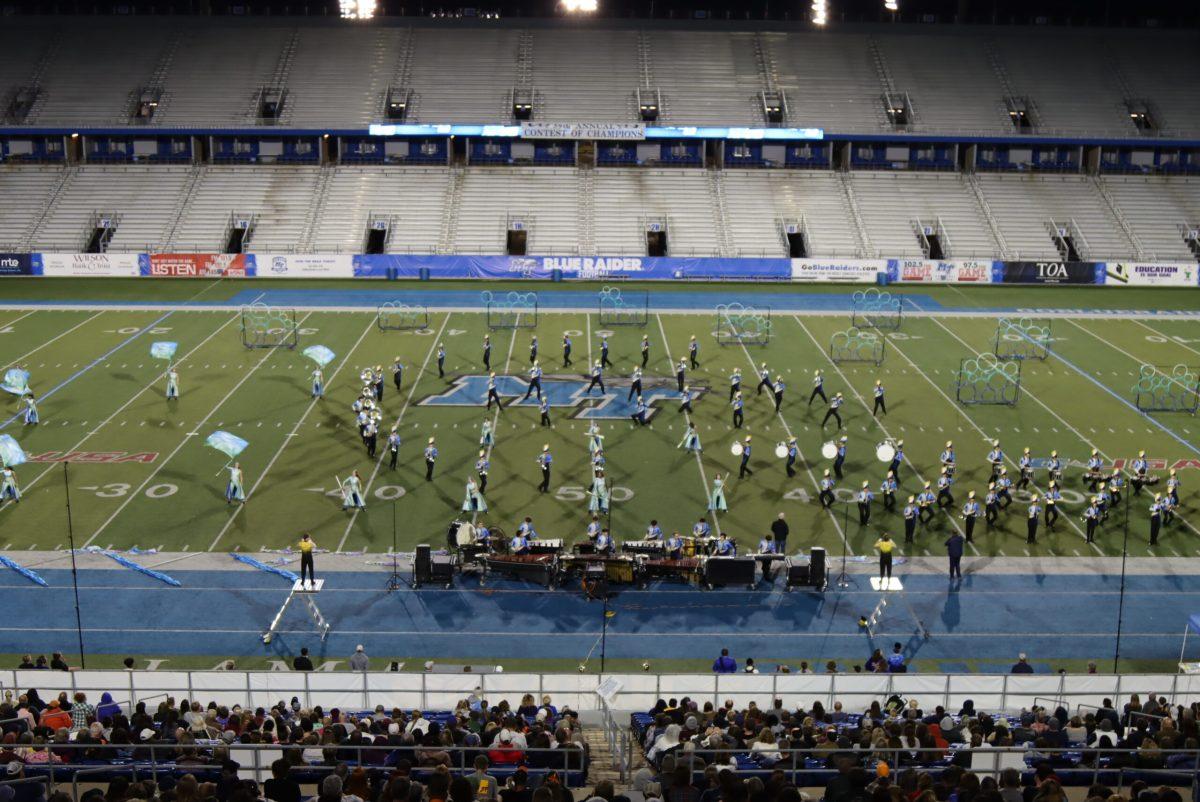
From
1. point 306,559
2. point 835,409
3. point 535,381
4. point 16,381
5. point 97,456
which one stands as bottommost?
point 306,559

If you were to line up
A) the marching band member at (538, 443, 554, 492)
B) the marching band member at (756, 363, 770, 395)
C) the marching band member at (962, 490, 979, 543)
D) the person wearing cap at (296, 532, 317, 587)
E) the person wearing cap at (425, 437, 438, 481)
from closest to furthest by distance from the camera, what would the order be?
1. the person wearing cap at (296, 532, 317, 587)
2. the marching band member at (962, 490, 979, 543)
3. the marching band member at (538, 443, 554, 492)
4. the person wearing cap at (425, 437, 438, 481)
5. the marching band member at (756, 363, 770, 395)

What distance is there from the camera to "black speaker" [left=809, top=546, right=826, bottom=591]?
76.3 feet

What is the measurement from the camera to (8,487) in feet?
89.0

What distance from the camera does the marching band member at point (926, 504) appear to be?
26.4 m

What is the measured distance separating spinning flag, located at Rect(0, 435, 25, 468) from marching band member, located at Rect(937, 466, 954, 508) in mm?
20976

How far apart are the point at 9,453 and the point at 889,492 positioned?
20.1m

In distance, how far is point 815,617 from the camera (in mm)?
22406

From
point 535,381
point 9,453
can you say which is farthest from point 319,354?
point 9,453

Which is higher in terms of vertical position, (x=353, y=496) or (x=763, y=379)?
(x=763, y=379)

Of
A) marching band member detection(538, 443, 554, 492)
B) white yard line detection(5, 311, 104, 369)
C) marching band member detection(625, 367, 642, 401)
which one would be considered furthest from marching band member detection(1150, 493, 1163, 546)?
white yard line detection(5, 311, 104, 369)

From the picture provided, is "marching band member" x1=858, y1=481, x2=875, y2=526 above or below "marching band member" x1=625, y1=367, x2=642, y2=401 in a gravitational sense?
below

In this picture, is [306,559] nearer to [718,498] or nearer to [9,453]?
[9,453]

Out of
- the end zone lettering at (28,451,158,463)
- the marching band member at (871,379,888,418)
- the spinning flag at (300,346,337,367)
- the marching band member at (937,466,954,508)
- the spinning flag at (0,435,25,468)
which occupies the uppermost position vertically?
the spinning flag at (300,346,337,367)

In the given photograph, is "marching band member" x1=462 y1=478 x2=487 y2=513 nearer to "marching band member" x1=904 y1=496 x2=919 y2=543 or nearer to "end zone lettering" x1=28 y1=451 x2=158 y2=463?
"end zone lettering" x1=28 y1=451 x2=158 y2=463
